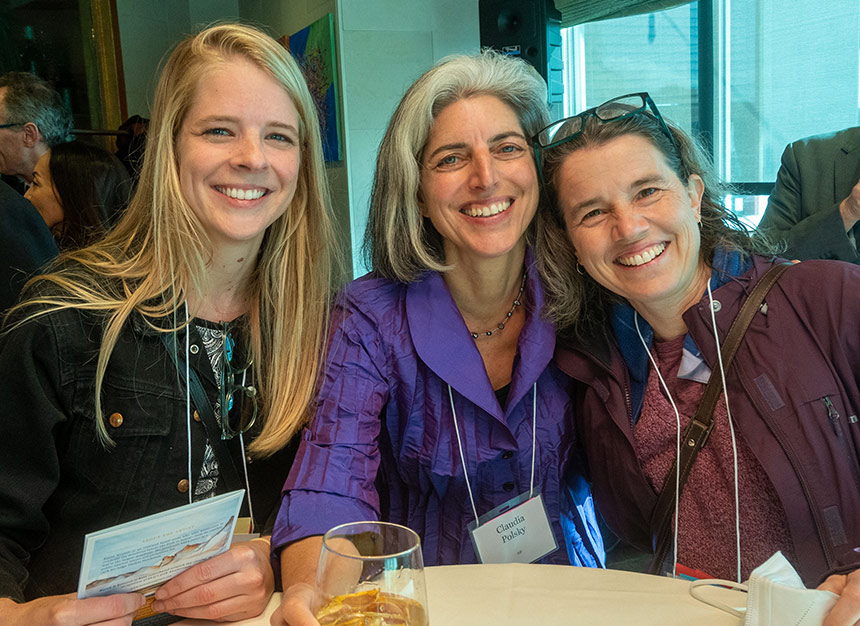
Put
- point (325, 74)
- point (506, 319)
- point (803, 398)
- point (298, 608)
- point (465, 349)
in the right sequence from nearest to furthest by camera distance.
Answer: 1. point (298, 608)
2. point (803, 398)
3. point (465, 349)
4. point (506, 319)
5. point (325, 74)

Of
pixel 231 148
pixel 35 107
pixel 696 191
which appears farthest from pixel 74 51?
pixel 696 191

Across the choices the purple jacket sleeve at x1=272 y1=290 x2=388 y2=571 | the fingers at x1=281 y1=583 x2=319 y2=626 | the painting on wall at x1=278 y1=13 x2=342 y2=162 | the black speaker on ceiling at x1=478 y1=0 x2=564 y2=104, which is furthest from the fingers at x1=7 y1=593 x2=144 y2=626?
the painting on wall at x1=278 y1=13 x2=342 y2=162

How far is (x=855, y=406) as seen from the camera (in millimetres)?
1506

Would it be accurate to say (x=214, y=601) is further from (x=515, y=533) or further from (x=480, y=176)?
(x=480, y=176)

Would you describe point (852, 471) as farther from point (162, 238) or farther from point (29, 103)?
point (29, 103)

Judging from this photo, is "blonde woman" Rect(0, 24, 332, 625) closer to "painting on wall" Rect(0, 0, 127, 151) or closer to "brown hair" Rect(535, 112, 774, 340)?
"brown hair" Rect(535, 112, 774, 340)

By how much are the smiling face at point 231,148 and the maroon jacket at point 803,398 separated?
0.94 metres

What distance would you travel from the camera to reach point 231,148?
170cm

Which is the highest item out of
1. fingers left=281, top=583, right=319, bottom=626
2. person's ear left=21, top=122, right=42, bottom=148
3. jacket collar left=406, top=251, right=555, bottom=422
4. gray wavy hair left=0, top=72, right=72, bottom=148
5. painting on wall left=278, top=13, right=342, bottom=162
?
painting on wall left=278, top=13, right=342, bottom=162

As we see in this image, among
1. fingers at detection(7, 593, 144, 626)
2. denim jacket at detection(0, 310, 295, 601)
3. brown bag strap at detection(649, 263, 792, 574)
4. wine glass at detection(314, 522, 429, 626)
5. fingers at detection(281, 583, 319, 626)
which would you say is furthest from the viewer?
brown bag strap at detection(649, 263, 792, 574)

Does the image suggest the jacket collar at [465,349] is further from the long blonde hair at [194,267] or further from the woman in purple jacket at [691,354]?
the long blonde hair at [194,267]

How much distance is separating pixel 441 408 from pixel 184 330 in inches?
24.8

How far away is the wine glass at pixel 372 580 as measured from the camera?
78cm

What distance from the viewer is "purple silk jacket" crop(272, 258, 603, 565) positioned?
1.81 m
